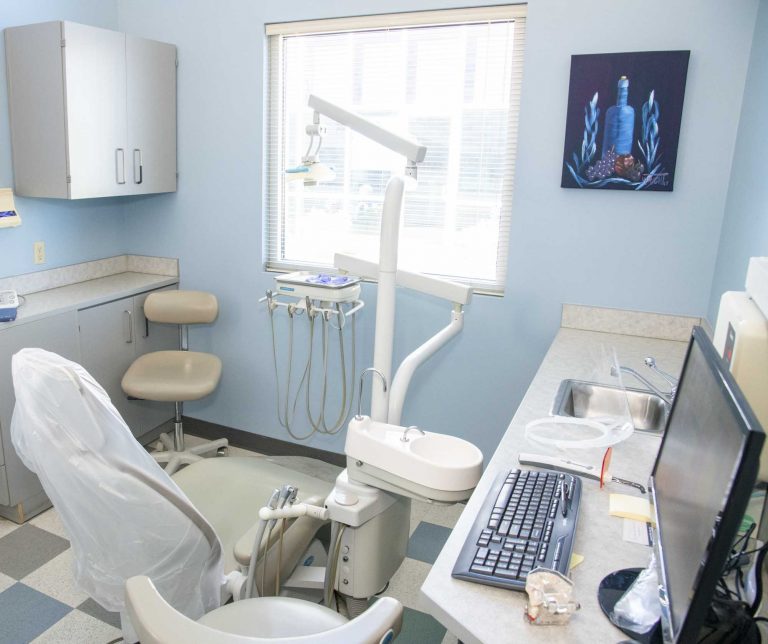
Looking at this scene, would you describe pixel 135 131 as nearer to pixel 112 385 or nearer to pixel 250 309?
pixel 250 309

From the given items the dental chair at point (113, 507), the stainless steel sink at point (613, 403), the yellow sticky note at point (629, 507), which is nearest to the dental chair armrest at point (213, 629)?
the dental chair at point (113, 507)

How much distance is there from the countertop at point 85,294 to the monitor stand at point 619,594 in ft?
7.96

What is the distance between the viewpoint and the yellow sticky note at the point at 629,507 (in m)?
1.32

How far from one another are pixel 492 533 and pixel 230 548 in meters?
1.02

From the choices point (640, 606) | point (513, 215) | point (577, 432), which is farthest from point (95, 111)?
point (640, 606)

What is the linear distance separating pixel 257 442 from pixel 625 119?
7.95 feet

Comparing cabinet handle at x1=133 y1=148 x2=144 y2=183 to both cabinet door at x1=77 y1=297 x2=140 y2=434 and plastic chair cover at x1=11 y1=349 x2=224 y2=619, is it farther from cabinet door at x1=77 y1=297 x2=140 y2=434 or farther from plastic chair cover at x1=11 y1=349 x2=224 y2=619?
plastic chair cover at x1=11 y1=349 x2=224 y2=619

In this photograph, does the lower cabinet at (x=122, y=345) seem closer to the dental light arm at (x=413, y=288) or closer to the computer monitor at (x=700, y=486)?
the dental light arm at (x=413, y=288)

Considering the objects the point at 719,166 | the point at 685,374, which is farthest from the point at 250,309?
the point at 685,374

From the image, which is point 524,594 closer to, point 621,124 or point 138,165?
point 621,124

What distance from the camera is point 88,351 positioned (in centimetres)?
298

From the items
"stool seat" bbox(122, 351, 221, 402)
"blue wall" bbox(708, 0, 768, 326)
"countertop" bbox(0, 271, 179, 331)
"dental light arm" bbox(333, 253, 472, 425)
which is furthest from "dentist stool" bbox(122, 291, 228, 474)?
"blue wall" bbox(708, 0, 768, 326)

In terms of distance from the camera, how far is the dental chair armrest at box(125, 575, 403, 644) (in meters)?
0.97

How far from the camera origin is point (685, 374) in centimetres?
119
